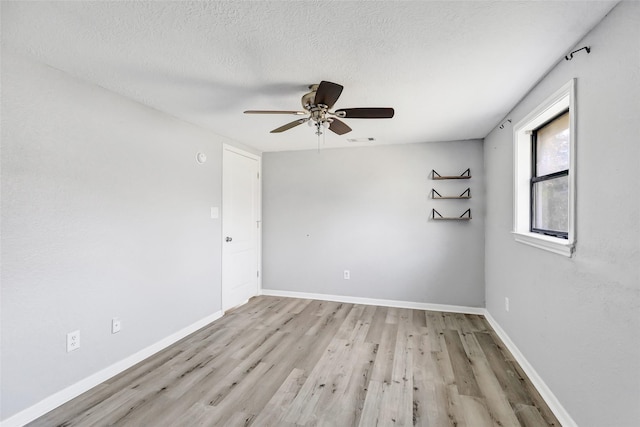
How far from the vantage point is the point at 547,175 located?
2.27 m

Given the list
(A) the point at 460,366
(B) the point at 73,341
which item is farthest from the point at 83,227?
(A) the point at 460,366

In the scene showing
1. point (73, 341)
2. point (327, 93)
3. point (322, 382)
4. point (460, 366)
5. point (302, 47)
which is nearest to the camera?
point (302, 47)

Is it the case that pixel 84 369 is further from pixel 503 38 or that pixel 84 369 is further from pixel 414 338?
pixel 503 38

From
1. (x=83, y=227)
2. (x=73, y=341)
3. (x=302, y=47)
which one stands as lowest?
(x=73, y=341)

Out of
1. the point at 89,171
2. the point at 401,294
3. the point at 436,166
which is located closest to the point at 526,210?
the point at 436,166

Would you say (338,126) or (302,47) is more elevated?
(302,47)

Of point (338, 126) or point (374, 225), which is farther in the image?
point (374, 225)

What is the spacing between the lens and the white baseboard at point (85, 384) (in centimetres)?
178

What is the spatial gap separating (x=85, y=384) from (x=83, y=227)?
1148 mm

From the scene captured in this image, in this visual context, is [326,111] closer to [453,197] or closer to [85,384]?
[453,197]

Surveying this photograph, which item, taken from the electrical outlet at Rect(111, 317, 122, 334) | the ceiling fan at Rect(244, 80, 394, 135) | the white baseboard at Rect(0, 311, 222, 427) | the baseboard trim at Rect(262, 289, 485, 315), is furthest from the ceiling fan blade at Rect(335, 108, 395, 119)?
the baseboard trim at Rect(262, 289, 485, 315)

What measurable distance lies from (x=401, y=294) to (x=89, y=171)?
145 inches

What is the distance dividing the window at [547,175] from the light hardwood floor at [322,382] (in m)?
1.14

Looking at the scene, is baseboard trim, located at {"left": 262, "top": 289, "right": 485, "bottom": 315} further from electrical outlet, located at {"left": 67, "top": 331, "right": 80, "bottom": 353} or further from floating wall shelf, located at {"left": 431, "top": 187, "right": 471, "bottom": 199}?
electrical outlet, located at {"left": 67, "top": 331, "right": 80, "bottom": 353}
